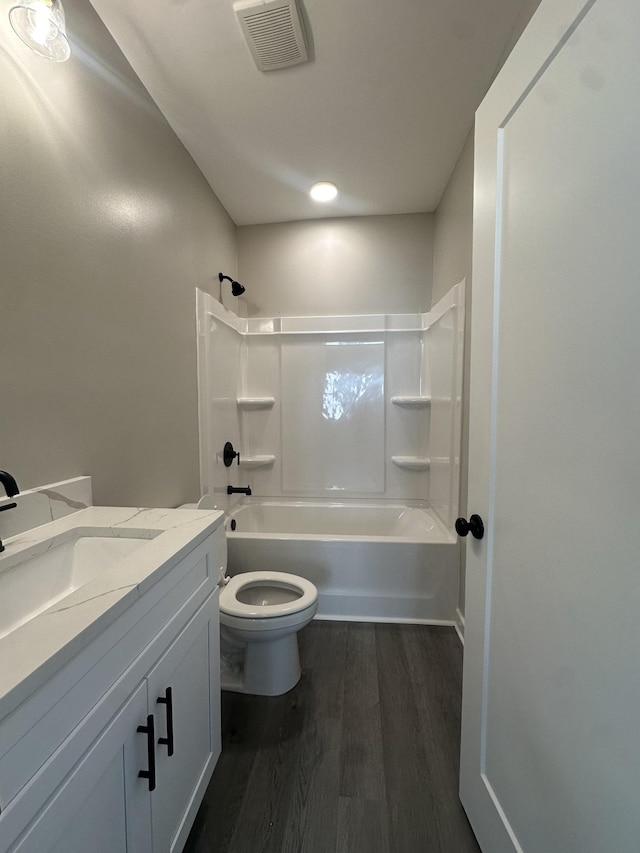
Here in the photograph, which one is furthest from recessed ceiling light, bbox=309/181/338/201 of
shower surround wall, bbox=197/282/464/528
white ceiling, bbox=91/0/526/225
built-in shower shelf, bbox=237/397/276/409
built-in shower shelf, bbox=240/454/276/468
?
built-in shower shelf, bbox=240/454/276/468

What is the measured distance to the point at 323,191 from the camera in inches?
92.0

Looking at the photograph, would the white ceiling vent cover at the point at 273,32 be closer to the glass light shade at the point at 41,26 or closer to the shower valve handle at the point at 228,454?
the glass light shade at the point at 41,26

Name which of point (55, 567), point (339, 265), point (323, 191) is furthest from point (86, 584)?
point (339, 265)

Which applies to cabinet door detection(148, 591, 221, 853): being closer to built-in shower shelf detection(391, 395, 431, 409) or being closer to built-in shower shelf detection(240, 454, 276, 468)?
built-in shower shelf detection(240, 454, 276, 468)

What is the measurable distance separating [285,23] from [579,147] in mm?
1277

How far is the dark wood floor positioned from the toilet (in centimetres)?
7

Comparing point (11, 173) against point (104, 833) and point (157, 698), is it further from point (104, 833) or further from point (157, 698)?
point (104, 833)

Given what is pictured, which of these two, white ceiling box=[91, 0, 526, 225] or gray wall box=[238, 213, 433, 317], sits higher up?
white ceiling box=[91, 0, 526, 225]

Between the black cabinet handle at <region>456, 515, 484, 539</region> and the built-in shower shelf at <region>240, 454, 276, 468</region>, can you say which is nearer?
the black cabinet handle at <region>456, 515, 484, 539</region>

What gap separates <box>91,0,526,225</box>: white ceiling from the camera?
1.27 metres

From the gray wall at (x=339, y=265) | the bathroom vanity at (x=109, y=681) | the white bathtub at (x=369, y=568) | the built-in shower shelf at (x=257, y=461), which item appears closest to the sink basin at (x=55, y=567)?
the bathroom vanity at (x=109, y=681)

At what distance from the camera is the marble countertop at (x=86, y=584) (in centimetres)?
46

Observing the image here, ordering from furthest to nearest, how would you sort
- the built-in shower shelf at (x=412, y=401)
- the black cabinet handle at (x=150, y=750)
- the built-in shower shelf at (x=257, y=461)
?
1. the built-in shower shelf at (x=257, y=461)
2. the built-in shower shelf at (x=412, y=401)
3. the black cabinet handle at (x=150, y=750)

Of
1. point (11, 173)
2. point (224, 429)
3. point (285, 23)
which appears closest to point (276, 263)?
point (224, 429)
